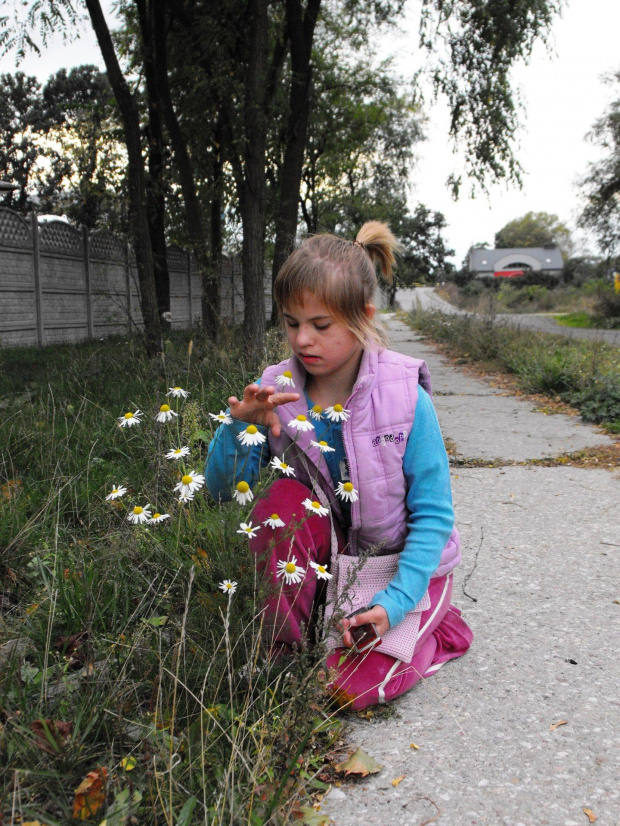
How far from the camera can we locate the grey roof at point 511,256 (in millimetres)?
103000

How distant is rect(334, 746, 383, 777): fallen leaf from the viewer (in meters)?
1.80

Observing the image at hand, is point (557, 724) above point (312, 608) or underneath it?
underneath

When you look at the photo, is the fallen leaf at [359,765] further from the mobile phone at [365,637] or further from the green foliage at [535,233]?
the green foliage at [535,233]

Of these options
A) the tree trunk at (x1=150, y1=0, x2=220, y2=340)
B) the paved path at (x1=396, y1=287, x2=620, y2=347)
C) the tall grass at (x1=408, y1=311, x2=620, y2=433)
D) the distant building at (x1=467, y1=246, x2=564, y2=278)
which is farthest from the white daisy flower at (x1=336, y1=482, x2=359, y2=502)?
the distant building at (x1=467, y1=246, x2=564, y2=278)

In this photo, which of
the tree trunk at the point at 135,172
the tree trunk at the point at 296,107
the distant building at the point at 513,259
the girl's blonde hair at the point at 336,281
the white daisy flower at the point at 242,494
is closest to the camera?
the white daisy flower at the point at 242,494

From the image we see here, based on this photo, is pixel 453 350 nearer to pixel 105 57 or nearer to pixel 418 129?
pixel 105 57

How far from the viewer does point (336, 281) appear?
231cm

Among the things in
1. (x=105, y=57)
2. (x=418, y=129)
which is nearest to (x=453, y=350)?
(x=105, y=57)

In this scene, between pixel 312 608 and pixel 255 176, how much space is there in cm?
662

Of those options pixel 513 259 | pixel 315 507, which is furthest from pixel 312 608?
pixel 513 259

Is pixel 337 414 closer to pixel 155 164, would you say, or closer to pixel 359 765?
pixel 359 765

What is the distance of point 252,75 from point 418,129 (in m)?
26.7

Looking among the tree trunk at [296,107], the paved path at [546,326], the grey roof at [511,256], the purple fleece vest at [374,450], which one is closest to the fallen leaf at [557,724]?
the purple fleece vest at [374,450]

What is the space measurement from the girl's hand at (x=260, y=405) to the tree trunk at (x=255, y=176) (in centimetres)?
553
